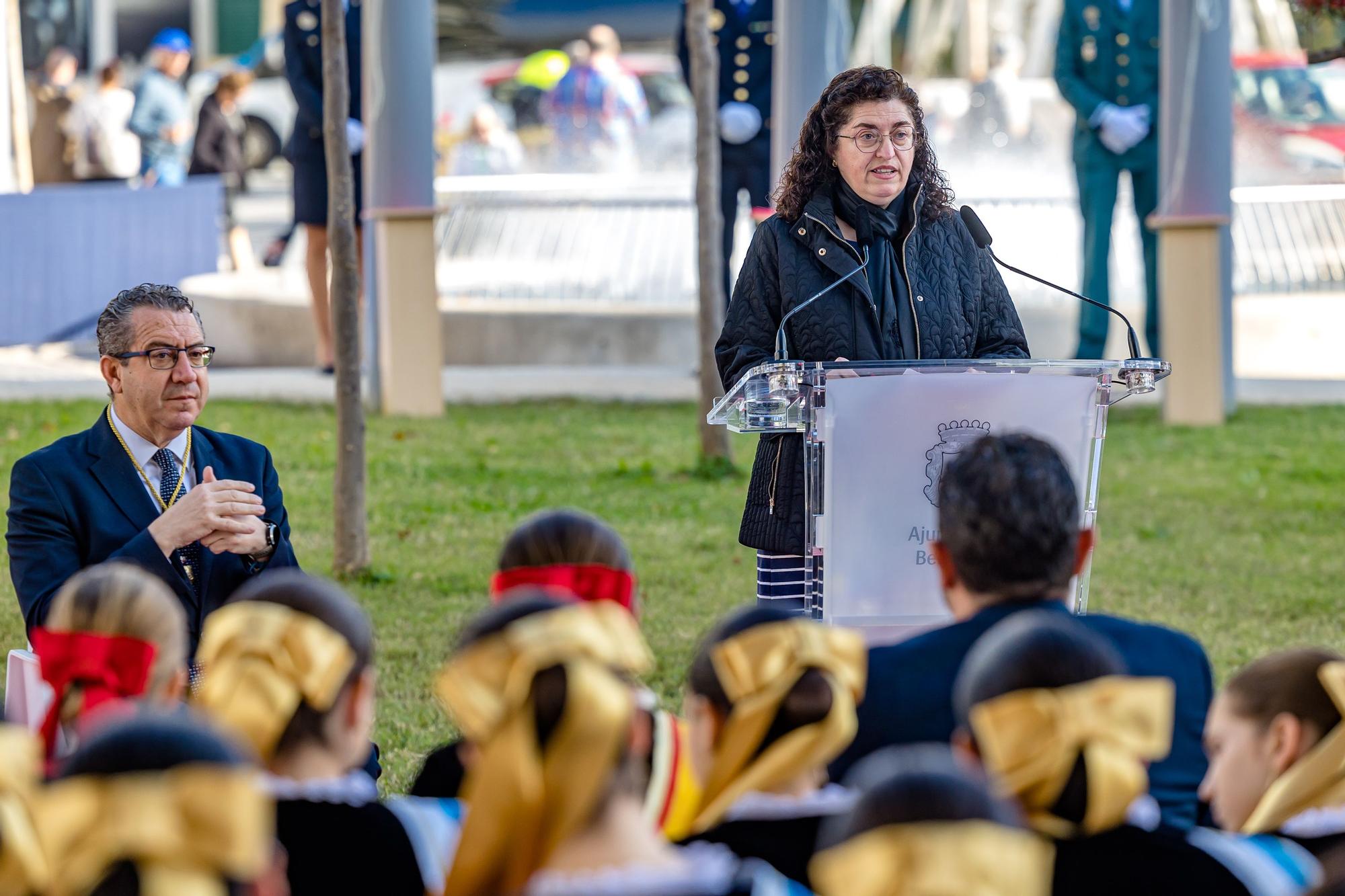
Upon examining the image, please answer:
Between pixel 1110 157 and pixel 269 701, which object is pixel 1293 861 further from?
pixel 1110 157

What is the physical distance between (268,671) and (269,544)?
1616 mm

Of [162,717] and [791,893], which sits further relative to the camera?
[791,893]

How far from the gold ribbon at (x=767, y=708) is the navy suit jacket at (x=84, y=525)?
1834 millimetres

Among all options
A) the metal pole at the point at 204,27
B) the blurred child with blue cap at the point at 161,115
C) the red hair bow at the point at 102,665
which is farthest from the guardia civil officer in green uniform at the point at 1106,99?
the metal pole at the point at 204,27

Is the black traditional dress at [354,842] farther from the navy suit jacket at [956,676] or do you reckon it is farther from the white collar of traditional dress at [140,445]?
the white collar of traditional dress at [140,445]

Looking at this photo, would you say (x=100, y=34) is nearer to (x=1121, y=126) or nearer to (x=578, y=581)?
(x=1121, y=126)

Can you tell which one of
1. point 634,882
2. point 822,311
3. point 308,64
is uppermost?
point 308,64

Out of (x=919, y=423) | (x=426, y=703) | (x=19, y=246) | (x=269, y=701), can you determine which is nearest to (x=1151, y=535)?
(x=426, y=703)

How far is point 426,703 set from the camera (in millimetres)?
5496

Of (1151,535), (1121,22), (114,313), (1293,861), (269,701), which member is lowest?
(1151,535)

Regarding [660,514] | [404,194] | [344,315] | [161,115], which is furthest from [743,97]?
[161,115]

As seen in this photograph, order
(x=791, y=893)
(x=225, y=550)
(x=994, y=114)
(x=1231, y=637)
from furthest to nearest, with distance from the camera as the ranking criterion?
1. (x=994, y=114)
2. (x=1231, y=637)
3. (x=225, y=550)
4. (x=791, y=893)

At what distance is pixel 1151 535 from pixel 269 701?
634 centimetres

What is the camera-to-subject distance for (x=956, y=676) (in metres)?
2.75
